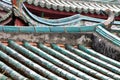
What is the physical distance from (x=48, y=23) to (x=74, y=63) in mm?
1584

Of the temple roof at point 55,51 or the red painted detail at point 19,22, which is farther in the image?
the red painted detail at point 19,22

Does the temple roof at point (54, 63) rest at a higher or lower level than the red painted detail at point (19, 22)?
lower

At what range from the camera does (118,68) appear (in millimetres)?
6137

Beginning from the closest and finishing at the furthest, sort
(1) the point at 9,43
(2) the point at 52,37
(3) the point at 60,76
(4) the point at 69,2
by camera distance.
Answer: (3) the point at 60,76
(1) the point at 9,43
(2) the point at 52,37
(4) the point at 69,2

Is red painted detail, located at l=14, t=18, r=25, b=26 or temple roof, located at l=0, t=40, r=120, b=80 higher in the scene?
red painted detail, located at l=14, t=18, r=25, b=26

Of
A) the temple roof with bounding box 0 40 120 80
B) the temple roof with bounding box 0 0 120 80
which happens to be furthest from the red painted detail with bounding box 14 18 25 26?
the temple roof with bounding box 0 40 120 80

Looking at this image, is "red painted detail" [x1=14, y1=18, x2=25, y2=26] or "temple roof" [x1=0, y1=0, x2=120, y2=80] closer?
"temple roof" [x1=0, y1=0, x2=120, y2=80]

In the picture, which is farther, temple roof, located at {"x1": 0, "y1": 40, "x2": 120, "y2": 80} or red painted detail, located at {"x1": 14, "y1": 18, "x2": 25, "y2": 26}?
red painted detail, located at {"x1": 14, "y1": 18, "x2": 25, "y2": 26}

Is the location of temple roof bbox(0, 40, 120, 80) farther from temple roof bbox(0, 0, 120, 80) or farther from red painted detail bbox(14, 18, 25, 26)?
red painted detail bbox(14, 18, 25, 26)

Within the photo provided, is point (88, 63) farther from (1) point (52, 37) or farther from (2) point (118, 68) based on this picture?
(1) point (52, 37)

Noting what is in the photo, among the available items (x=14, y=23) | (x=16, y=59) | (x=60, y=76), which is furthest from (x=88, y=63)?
(x=14, y=23)

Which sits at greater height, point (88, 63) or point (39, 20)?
point (39, 20)

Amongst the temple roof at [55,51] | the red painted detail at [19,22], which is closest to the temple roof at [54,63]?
the temple roof at [55,51]

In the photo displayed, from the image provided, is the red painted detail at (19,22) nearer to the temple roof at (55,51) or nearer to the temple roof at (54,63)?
the temple roof at (55,51)
